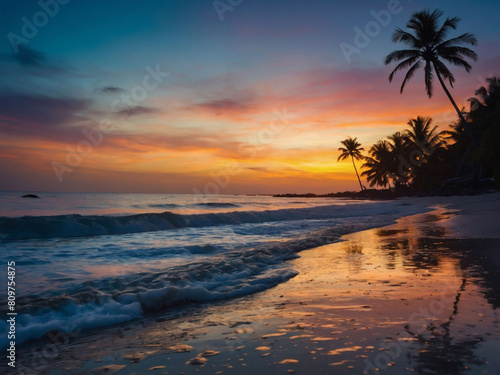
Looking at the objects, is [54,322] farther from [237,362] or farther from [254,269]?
[254,269]

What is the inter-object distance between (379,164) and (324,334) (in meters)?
60.8

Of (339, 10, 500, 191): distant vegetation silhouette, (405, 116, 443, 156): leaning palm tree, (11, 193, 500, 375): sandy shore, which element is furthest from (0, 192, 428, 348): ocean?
(405, 116, 443, 156): leaning palm tree

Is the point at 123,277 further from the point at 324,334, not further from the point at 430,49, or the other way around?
the point at 430,49

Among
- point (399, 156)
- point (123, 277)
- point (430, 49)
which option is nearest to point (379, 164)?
point (399, 156)

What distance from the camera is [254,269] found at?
636cm

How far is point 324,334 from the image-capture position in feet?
9.73

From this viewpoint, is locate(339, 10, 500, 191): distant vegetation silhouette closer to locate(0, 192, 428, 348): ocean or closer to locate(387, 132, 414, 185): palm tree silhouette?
locate(387, 132, 414, 185): palm tree silhouette

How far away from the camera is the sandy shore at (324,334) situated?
2389 millimetres

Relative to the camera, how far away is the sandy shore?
2.39 meters

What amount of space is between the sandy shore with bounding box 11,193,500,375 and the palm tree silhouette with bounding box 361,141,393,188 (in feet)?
182

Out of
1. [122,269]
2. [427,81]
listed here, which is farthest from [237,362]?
[427,81]

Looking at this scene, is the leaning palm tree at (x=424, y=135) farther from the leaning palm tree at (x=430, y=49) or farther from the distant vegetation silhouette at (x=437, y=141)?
the leaning palm tree at (x=430, y=49)

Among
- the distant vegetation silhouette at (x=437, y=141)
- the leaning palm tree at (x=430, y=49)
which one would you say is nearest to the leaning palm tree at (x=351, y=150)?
the distant vegetation silhouette at (x=437, y=141)

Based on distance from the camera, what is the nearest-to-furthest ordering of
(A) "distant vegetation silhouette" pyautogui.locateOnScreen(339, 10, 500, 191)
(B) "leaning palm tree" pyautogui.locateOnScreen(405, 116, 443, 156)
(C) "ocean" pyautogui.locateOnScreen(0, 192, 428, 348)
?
(C) "ocean" pyautogui.locateOnScreen(0, 192, 428, 348) < (A) "distant vegetation silhouette" pyautogui.locateOnScreen(339, 10, 500, 191) < (B) "leaning palm tree" pyautogui.locateOnScreen(405, 116, 443, 156)
